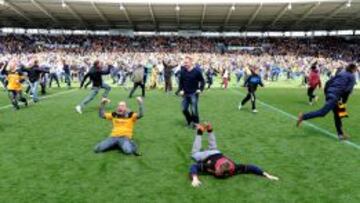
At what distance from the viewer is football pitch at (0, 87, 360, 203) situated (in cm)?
652

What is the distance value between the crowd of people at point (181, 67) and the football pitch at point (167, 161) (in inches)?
16.3

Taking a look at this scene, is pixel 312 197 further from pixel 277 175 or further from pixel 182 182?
pixel 182 182

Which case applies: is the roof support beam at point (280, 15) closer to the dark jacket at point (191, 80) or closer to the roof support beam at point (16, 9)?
the roof support beam at point (16, 9)

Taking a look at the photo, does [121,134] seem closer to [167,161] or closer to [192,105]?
[167,161]

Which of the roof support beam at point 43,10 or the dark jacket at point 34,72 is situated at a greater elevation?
the roof support beam at point 43,10

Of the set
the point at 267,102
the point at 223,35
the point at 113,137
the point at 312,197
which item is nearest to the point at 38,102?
the point at 267,102

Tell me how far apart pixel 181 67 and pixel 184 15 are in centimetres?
4588

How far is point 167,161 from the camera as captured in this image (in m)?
8.55

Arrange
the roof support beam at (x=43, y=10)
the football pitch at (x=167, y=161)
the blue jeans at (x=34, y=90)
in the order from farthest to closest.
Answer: the roof support beam at (x=43, y=10) → the blue jeans at (x=34, y=90) → the football pitch at (x=167, y=161)

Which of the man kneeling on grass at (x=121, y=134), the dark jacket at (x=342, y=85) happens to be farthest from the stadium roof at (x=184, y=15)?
the man kneeling on grass at (x=121, y=134)

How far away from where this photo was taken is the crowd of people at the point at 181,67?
9516mm

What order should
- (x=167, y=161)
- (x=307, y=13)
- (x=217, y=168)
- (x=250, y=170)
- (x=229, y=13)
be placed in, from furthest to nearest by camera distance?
1. (x=229, y=13)
2. (x=307, y=13)
3. (x=167, y=161)
4. (x=250, y=170)
5. (x=217, y=168)

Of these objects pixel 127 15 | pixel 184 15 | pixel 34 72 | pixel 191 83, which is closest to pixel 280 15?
pixel 184 15

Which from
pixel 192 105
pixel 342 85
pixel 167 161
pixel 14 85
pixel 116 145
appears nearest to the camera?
pixel 167 161
